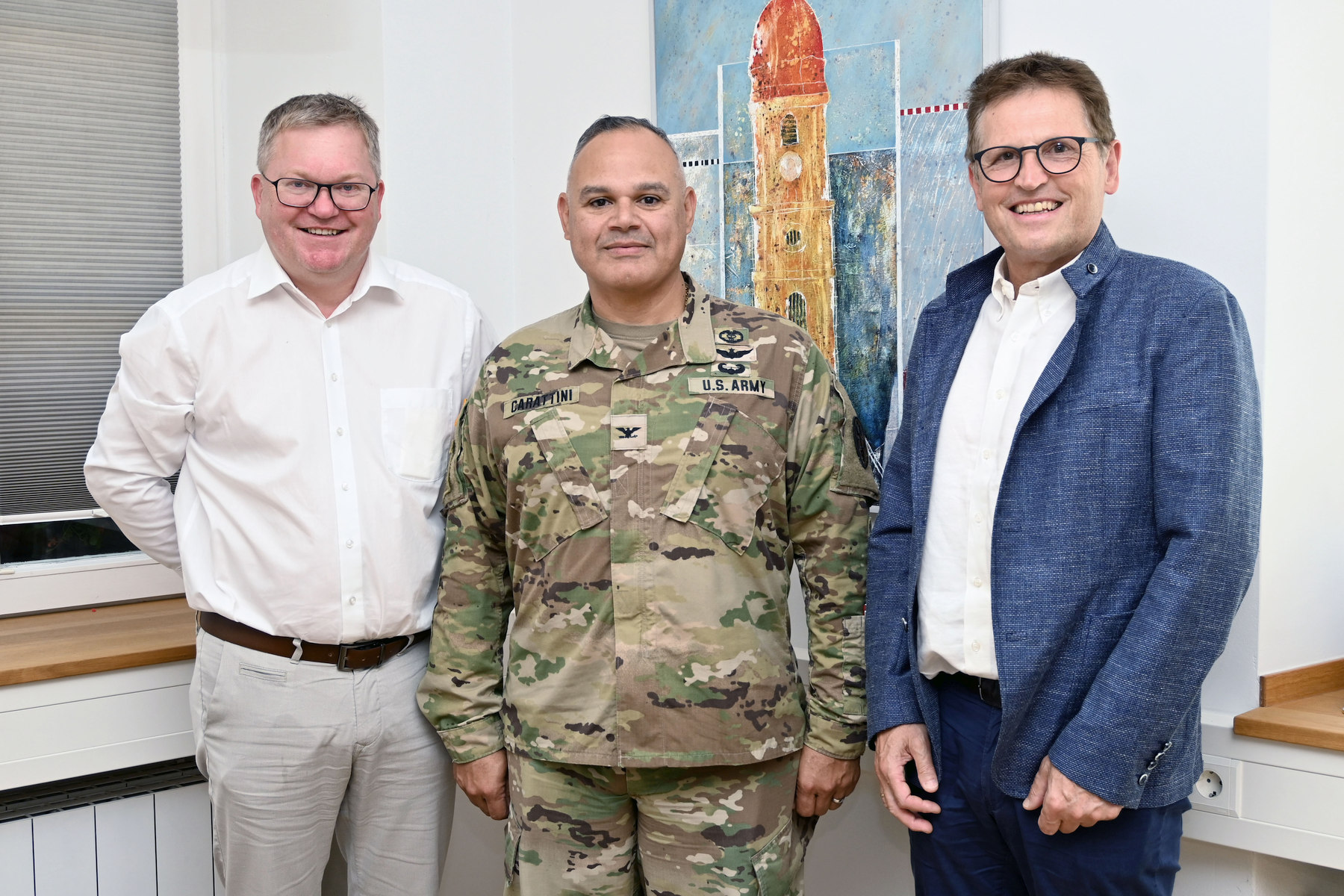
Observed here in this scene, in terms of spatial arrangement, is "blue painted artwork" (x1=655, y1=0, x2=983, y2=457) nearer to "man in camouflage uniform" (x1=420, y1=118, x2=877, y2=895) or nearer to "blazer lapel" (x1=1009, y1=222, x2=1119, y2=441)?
"man in camouflage uniform" (x1=420, y1=118, x2=877, y2=895)

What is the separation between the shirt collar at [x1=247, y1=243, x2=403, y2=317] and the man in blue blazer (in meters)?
1.04

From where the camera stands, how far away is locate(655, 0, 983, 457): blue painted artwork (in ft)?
6.41

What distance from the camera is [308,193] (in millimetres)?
1801

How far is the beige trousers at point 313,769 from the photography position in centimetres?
179

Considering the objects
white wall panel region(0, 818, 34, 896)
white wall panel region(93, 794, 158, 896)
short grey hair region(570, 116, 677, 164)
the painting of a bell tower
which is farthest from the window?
white wall panel region(0, 818, 34, 896)

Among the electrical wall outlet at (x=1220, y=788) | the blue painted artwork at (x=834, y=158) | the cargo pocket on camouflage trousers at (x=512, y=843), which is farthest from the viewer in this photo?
the blue painted artwork at (x=834, y=158)

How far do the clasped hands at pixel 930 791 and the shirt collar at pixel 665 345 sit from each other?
67 cm

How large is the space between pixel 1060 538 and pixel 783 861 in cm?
71

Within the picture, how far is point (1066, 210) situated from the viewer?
1.36 meters

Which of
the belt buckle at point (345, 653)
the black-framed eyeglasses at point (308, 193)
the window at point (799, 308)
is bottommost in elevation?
the belt buckle at point (345, 653)

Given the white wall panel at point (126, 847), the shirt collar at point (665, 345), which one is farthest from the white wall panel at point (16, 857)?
the shirt collar at point (665, 345)

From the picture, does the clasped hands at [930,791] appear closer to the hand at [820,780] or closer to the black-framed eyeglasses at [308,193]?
the hand at [820,780]

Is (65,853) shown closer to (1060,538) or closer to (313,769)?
(313,769)

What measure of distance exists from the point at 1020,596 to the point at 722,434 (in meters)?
0.53
